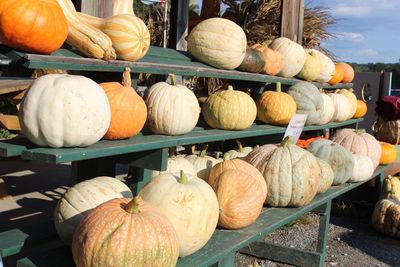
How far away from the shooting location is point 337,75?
18.6ft

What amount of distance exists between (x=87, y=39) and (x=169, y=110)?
0.61 metres

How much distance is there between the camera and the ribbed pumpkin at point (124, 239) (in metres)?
1.82

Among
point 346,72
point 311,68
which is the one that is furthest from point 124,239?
point 346,72

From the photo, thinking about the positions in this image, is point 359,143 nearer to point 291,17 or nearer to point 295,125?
point 295,125

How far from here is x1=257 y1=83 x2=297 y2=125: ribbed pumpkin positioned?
154 inches

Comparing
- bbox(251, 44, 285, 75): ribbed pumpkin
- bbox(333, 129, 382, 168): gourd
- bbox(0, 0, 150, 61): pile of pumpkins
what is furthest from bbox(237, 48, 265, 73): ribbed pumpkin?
bbox(333, 129, 382, 168): gourd

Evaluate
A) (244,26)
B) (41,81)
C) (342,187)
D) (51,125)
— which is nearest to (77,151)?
(51,125)

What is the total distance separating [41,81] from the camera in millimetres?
2131

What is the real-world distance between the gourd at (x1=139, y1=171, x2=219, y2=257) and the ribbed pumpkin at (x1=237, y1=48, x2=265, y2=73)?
1763mm

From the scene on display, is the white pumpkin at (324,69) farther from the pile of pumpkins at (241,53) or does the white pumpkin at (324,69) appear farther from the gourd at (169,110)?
the gourd at (169,110)

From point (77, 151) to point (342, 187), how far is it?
282 centimetres

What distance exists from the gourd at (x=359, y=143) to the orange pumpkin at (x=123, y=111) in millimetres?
3004

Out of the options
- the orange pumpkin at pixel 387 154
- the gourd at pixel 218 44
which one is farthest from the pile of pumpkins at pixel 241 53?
the orange pumpkin at pixel 387 154

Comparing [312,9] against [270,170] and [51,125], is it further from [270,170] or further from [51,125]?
[51,125]
